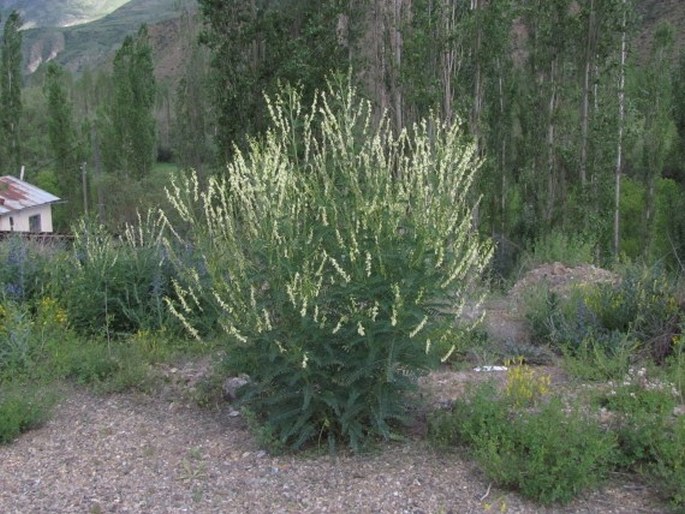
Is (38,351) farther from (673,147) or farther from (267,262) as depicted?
(673,147)

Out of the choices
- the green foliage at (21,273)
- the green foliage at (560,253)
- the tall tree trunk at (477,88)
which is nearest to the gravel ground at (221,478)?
the green foliage at (21,273)

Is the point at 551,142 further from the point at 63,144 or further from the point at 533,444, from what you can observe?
the point at 63,144

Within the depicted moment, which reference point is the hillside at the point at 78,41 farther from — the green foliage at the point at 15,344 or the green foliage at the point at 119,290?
the green foliage at the point at 15,344

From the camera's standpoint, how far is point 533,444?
4.39m

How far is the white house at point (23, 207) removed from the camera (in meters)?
28.0

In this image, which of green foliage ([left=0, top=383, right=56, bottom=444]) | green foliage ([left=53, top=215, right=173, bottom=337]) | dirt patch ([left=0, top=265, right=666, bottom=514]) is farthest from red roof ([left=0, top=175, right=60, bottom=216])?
dirt patch ([left=0, top=265, right=666, bottom=514])

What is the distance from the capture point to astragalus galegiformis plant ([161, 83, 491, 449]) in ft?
15.0

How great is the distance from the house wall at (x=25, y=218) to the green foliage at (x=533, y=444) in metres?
25.1

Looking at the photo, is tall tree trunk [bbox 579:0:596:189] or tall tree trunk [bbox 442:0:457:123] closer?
tall tree trunk [bbox 442:0:457:123]

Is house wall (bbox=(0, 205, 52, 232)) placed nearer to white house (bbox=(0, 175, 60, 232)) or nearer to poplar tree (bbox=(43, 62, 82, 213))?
white house (bbox=(0, 175, 60, 232))

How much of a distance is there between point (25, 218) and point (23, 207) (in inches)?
66.1

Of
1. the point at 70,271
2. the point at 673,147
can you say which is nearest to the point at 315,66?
the point at 70,271

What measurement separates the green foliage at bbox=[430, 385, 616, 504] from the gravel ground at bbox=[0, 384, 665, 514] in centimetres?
11

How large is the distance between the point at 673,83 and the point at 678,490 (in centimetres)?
2195
